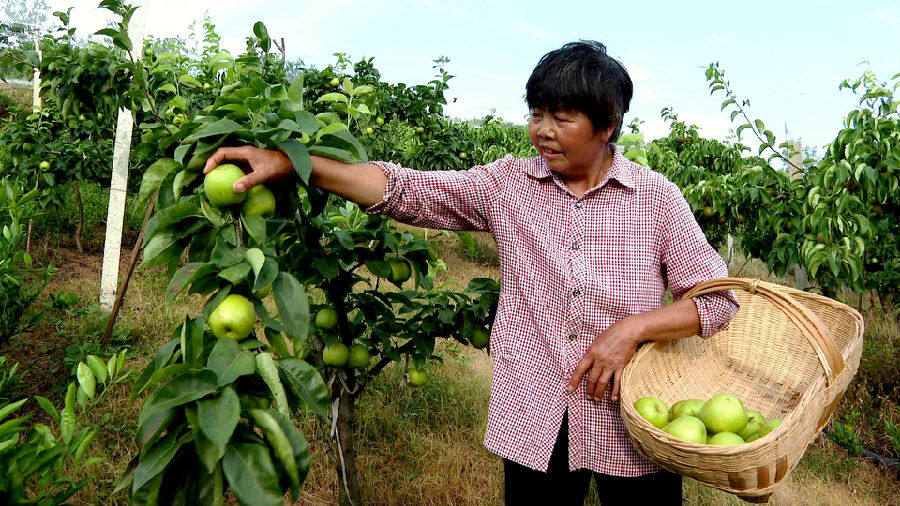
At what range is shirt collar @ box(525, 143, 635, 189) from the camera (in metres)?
1.38

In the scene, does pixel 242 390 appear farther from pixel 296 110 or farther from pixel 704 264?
pixel 704 264

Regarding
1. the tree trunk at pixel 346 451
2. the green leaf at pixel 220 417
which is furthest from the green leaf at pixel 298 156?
the tree trunk at pixel 346 451

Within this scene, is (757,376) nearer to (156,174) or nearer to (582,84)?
(582,84)

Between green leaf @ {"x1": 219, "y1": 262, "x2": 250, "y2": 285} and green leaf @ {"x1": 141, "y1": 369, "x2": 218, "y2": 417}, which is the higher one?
green leaf @ {"x1": 219, "y1": 262, "x2": 250, "y2": 285}

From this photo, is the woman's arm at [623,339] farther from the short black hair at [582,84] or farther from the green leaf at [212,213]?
the green leaf at [212,213]

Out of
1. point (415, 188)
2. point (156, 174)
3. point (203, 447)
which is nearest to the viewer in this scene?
point (203, 447)

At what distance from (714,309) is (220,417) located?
1.04m

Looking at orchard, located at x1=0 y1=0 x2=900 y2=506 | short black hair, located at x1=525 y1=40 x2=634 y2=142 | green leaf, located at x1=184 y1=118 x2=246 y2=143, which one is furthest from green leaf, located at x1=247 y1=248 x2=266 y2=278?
short black hair, located at x1=525 y1=40 x2=634 y2=142

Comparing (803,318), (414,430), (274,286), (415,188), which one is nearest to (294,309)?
(274,286)

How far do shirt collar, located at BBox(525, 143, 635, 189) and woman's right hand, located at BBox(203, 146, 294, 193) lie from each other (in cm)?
58

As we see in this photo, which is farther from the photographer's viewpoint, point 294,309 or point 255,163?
point 255,163

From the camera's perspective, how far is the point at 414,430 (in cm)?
295

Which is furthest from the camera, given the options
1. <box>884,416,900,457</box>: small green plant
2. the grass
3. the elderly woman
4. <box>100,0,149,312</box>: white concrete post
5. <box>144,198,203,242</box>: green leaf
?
<box>100,0,149,312</box>: white concrete post

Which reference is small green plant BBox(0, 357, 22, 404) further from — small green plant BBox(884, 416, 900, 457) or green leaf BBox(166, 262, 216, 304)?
small green plant BBox(884, 416, 900, 457)
